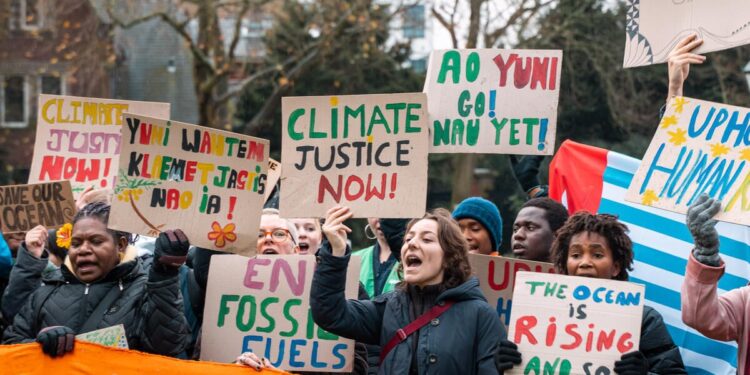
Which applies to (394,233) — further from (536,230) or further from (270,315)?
(270,315)

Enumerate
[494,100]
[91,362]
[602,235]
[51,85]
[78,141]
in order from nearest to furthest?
[91,362]
[602,235]
[494,100]
[78,141]
[51,85]

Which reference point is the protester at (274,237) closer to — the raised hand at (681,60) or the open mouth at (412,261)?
the open mouth at (412,261)

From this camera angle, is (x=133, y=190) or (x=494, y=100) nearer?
(x=133, y=190)

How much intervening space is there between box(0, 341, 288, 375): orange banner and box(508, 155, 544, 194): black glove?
2482 millimetres

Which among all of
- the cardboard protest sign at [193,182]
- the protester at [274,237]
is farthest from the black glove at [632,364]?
A: the protester at [274,237]

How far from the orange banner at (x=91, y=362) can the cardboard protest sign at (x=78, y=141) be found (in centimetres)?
207

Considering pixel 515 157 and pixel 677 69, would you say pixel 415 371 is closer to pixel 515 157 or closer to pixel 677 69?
pixel 677 69

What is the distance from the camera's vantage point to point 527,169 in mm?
6961

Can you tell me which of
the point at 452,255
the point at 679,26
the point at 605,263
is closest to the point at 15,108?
the point at 679,26

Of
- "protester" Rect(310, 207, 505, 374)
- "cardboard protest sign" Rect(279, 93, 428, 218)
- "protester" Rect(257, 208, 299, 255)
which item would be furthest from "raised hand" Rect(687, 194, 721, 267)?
"protester" Rect(257, 208, 299, 255)

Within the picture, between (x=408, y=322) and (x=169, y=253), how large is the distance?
3.30 ft

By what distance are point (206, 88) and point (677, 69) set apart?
1688cm

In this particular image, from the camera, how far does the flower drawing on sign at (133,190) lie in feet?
18.3

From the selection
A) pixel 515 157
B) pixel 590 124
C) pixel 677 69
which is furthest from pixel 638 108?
pixel 677 69
